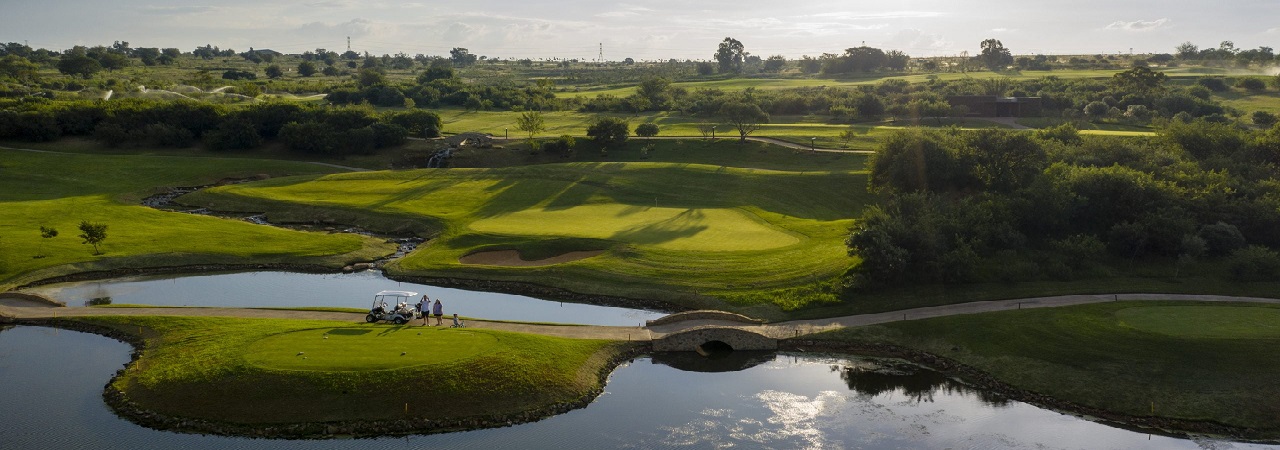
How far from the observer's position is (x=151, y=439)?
35125 millimetres

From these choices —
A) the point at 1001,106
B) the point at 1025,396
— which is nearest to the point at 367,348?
the point at 1025,396

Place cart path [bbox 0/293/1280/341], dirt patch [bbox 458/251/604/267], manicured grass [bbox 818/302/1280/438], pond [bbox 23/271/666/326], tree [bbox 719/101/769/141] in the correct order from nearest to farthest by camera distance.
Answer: manicured grass [bbox 818/302/1280/438] → cart path [bbox 0/293/1280/341] → pond [bbox 23/271/666/326] → dirt patch [bbox 458/251/604/267] → tree [bbox 719/101/769/141]

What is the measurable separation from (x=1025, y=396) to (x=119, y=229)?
225 ft

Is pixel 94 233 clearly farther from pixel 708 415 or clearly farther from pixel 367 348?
pixel 708 415

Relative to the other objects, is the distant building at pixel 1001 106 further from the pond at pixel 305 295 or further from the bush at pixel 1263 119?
the pond at pixel 305 295

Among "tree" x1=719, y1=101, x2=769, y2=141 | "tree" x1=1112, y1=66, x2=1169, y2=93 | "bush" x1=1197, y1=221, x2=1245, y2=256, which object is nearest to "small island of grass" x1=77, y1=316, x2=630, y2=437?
"bush" x1=1197, y1=221, x2=1245, y2=256

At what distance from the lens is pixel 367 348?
4191 centimetres

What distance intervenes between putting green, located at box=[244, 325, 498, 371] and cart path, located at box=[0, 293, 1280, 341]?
115 inches

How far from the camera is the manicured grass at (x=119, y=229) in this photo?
63875 mm

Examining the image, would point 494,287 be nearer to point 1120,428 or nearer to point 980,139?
point 1120,428

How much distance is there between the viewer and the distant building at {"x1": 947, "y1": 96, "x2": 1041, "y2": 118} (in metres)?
136

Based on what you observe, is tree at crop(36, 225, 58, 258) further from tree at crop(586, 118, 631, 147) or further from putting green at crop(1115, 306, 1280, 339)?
putting green at crop(1115, 306, 1280, 339)

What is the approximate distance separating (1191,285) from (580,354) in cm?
4100

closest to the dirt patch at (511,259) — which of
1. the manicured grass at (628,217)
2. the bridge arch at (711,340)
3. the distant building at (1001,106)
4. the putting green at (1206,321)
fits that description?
the manicured grass at (628,217)
